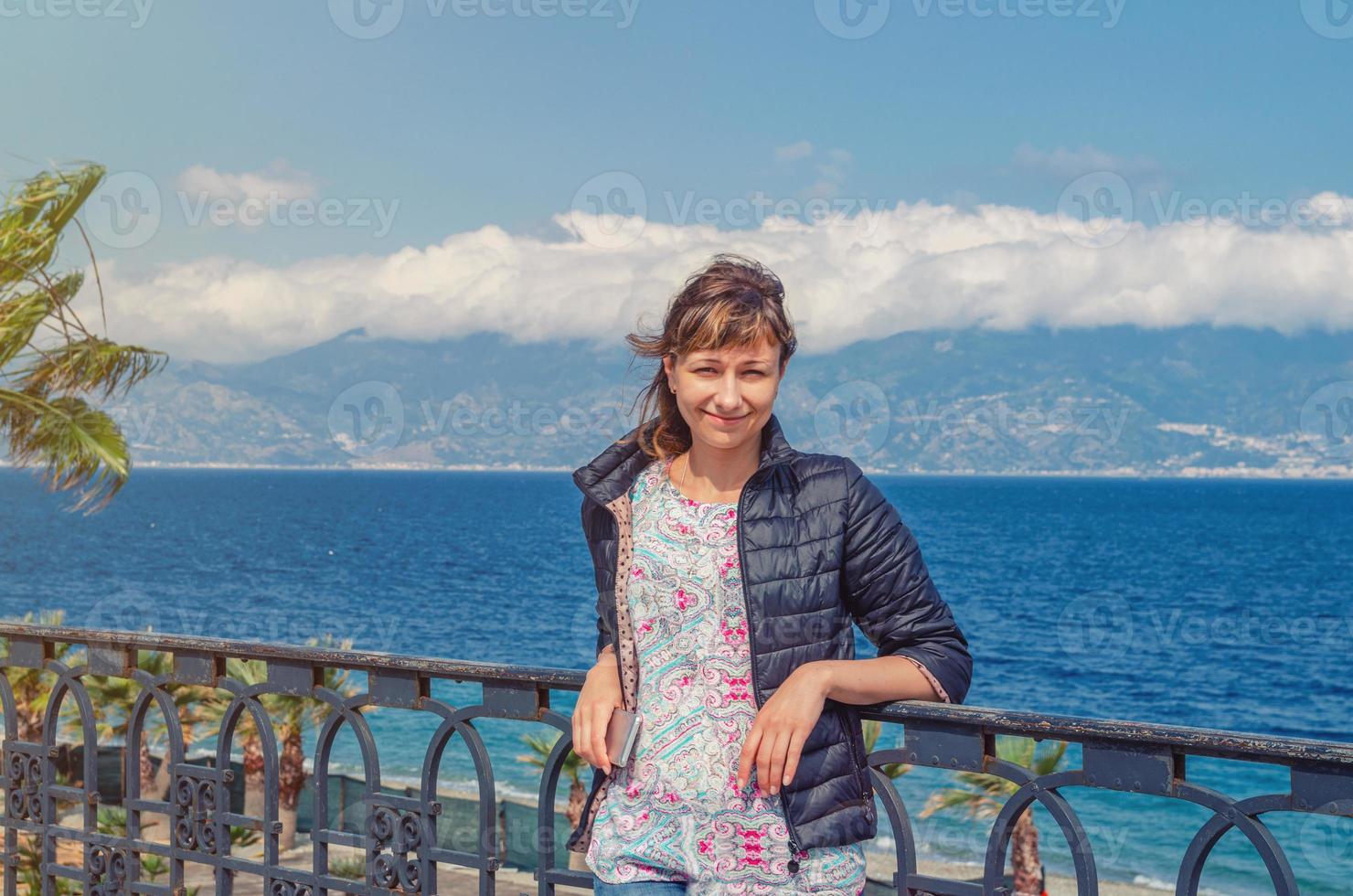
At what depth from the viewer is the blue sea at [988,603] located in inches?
1455

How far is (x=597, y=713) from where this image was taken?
206 cm

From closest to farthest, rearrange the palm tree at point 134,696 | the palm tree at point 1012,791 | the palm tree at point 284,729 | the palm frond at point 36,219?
the palm frond at point 36,219 < the palm tree at point 1012,791 < the palm tree at point 134,696 < the palm tree at point 284,729

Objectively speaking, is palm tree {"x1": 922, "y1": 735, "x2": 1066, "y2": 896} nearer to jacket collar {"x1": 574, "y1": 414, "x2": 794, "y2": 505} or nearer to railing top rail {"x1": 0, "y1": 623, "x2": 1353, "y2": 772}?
railing top rail {"x1": 0, "y1": 623, "x2": 1353, "y2": 772}

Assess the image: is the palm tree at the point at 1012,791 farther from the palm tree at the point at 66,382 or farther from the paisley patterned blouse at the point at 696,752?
the paisley patterned blouse at the point at 696,752

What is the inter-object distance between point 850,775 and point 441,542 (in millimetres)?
97385

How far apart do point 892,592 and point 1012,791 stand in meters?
16.7

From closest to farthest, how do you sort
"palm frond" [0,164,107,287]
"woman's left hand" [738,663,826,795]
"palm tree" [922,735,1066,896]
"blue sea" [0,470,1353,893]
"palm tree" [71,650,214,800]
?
1. "woman's left hand" [738,663,826,795]
2. "palm frond" [0,164,107,287]
3. "palm tree" [922,735,1066,896]
4. "palm tree" [71,650,214,800]
5. "blue sea" [0,470,1353,893]

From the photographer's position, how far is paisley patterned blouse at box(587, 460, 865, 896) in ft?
6.44

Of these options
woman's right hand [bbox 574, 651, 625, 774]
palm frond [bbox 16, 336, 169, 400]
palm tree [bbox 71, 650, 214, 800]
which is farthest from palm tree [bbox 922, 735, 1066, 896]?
woman's right hand [bbox 574, 651, 625, 774]

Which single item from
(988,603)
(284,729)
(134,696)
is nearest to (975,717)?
(134,696)

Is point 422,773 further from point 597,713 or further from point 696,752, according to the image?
point 696,752

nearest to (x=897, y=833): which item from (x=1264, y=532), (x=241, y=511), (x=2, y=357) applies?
(x=2, y=357)

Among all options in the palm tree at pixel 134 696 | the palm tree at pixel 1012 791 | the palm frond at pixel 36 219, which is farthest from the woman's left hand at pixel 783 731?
the palm tree at pixel 134 696

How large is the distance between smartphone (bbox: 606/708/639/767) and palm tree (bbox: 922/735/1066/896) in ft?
37.7
